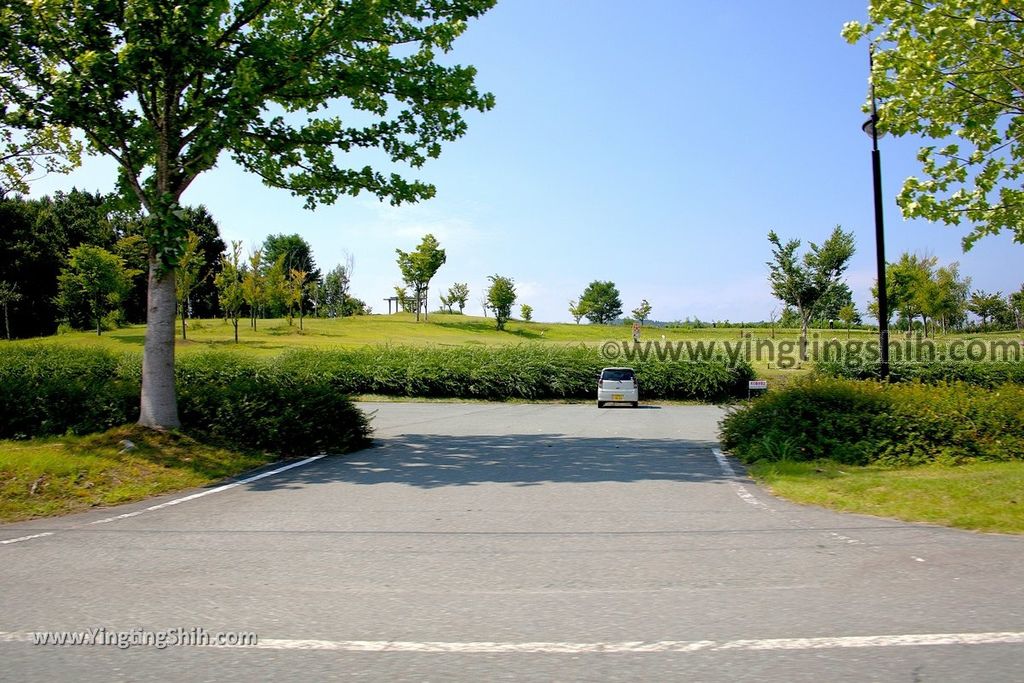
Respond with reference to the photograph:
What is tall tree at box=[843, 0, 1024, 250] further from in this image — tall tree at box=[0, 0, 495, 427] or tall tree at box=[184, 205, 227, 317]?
tall tree at box=[184, 205, 227, 317]

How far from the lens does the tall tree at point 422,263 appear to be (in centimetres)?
7338

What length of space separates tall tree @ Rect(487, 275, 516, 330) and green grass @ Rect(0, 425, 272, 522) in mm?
68980

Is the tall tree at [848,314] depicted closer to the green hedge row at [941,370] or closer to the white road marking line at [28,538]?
the green hedge row at [941,370]

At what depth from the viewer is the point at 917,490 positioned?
26.7 ft

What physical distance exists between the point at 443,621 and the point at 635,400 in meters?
26.8

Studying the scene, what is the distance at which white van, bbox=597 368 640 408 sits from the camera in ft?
99.7

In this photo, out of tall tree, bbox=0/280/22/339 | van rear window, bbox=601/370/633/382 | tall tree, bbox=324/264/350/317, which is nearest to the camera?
van rear window, bbox=601/370/633/382

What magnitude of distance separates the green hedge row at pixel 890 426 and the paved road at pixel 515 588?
2.93 metres

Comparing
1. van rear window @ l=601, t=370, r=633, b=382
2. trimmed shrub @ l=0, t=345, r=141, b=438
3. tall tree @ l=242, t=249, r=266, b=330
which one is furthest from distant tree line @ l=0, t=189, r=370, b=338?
trimmed shrub @ l=0, t=345, r=141, b=438

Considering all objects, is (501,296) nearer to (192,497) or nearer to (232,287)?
(232,287)

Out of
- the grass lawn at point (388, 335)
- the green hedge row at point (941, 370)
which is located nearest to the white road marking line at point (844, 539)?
the green hedge row at point (941, 370)

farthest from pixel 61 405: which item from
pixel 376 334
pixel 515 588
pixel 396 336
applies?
pixel 376 334

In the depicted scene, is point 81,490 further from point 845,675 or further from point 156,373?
point 845,675

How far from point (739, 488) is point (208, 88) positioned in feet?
32.9
